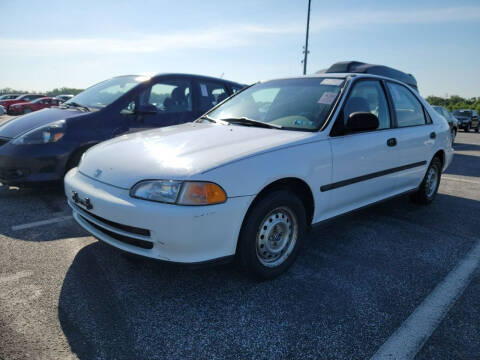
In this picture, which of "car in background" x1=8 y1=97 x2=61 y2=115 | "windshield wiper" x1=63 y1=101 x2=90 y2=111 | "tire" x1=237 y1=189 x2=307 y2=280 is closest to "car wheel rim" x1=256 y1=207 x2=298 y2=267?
"tire" x1=237 y1=189 x2=307 y2=280

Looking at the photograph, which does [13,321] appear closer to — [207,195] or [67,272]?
[67,272]

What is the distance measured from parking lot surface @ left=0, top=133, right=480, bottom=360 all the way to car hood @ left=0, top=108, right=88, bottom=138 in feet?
4.12

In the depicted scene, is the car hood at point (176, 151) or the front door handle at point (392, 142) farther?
the front door handle at point (392, 142)

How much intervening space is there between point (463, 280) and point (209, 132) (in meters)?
2.22

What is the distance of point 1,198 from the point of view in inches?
164

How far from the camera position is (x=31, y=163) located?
387 cm

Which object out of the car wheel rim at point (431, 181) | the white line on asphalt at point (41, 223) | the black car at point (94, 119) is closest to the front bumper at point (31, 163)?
the black car at point (94, 119)

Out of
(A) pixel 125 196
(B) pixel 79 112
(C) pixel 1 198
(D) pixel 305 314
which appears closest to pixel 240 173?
(A) pixel 125 196

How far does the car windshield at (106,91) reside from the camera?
457 cm

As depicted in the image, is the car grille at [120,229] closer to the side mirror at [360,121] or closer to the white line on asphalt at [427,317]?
the white line on asphalt at [427,317]

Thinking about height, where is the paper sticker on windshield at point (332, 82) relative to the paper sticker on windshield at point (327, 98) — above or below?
above

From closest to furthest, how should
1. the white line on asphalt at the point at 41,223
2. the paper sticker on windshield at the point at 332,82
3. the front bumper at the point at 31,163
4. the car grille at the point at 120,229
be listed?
1. the car grille at the point at 120,229
2. the paper sticker on windshield at the point at 332,82
3. the white line on asphalt at the point at 41,223
4. the front bumper at the point at 31,163

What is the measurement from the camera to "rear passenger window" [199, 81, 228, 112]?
519cm

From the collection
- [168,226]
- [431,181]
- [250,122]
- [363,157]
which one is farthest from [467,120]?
[168,226]
